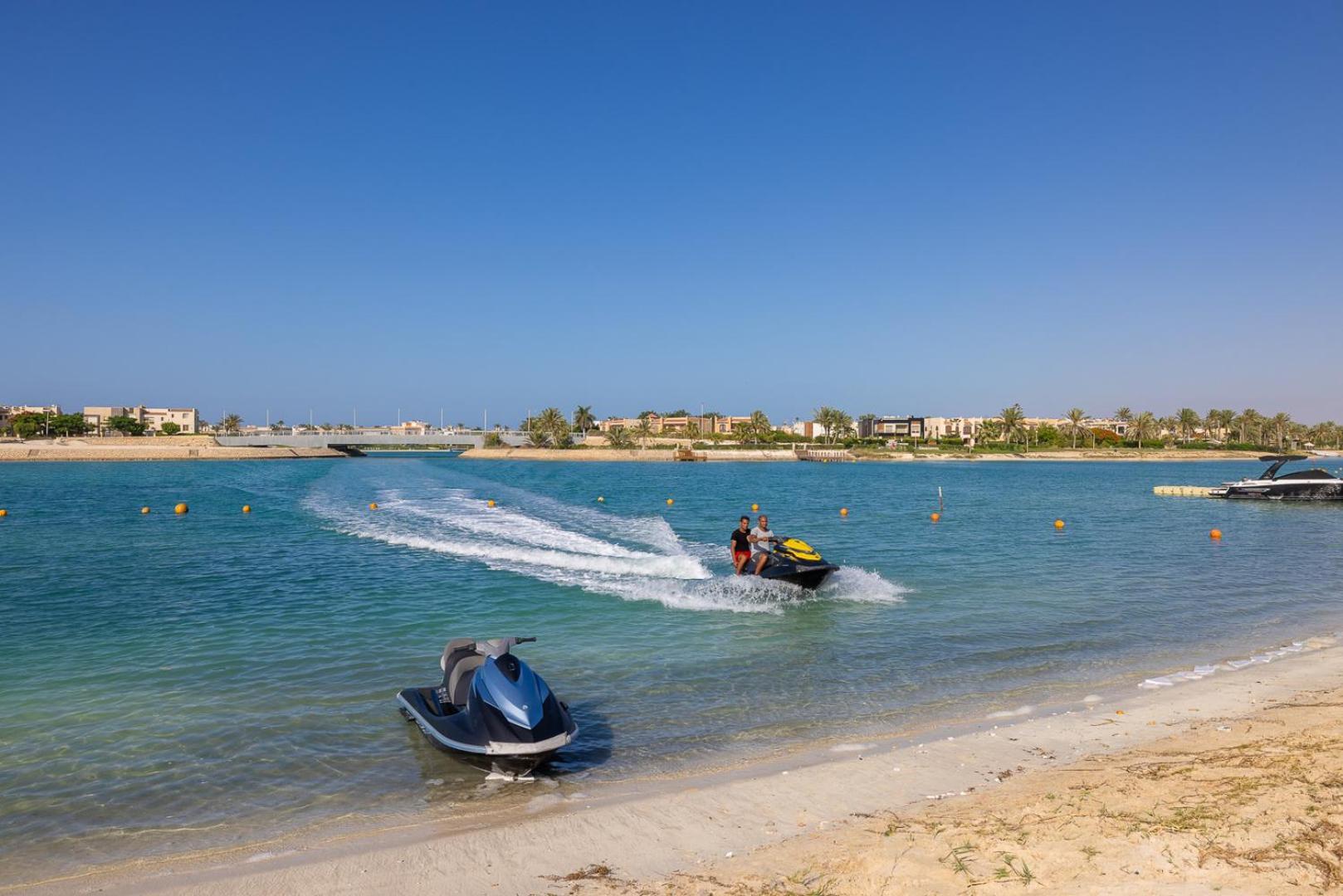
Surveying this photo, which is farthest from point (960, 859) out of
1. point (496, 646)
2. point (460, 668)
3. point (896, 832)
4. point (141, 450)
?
point (141, 450)

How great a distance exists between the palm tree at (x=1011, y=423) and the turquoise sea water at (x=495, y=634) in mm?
160612

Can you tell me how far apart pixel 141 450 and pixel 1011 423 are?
183813 millimetres

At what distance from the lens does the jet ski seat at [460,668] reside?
372 inches

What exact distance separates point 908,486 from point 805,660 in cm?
6938

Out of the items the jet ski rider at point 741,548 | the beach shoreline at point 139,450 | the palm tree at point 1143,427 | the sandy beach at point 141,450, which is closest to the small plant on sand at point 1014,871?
the jet ski rider at point 741,548

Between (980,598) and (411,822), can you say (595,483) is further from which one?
(411,822)

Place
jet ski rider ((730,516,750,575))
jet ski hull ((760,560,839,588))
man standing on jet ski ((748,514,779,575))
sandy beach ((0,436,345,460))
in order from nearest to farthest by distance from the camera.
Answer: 1. jet ski hull ((760,560,839,588))
2. man standing on jet ski ((748,514,779,575))
3. jet ski rider ((730,516,750,575))
4. sandy beach ((0,436,345,460))

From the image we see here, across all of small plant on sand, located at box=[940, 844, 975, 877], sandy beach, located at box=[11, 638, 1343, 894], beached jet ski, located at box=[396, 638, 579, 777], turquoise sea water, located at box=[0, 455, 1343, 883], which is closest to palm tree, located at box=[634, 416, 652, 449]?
turquoise sea water, located at box=[0, 455, 1343, 883]

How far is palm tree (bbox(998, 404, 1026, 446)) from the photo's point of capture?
189m

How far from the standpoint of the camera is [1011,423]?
191625 mm

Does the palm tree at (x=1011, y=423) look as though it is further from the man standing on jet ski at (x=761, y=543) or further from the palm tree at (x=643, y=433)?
the man standing on jet ski at (x=761, y=543)

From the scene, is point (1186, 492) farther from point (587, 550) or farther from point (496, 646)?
point (496, 646)

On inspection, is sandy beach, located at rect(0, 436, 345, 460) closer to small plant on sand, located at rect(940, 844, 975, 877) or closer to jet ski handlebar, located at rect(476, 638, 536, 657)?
jet ski handlebar, located at rect(476, 638, 536, 657)

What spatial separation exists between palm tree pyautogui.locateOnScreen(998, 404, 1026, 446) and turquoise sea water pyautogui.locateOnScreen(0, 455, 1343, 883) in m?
161
